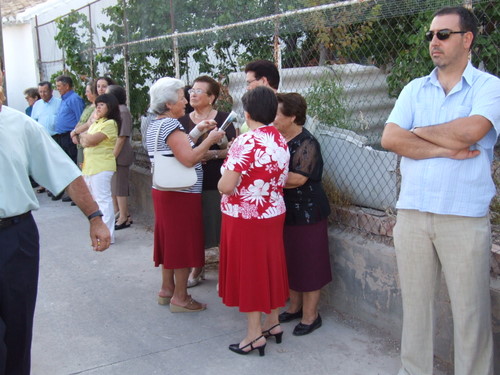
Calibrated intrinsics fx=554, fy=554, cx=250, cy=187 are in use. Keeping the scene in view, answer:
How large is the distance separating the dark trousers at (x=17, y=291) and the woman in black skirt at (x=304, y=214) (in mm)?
1640

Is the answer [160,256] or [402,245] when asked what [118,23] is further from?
[402,245]

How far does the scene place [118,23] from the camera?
831 centimetres

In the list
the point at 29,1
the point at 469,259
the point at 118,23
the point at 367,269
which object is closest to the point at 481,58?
the point at 367,269

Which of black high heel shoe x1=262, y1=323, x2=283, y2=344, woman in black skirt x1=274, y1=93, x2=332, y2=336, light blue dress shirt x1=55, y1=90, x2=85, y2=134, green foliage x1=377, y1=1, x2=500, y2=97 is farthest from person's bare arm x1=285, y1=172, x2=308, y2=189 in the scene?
light blue dress shirt x1=55, y1=90, x2=85, y2=134

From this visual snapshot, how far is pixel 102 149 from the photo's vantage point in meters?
6.19

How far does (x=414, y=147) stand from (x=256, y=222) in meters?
1.13

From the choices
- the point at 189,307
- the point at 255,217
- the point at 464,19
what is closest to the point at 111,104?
the point at 189,307

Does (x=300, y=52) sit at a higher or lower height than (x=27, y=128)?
higher

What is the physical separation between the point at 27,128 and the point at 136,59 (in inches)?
216

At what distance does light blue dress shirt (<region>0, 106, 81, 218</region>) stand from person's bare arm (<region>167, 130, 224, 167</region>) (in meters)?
1.13

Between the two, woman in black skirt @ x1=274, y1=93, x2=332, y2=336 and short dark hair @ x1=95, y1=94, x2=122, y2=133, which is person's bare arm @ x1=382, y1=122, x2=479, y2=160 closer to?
woman in black skirt @ x1=274, y1=93, x2=332, y2=336

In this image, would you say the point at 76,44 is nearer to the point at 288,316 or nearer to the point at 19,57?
the point at 19,57

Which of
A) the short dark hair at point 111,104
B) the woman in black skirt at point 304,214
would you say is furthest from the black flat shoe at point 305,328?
the short dark hair at point 111,104

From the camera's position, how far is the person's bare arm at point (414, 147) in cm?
271
